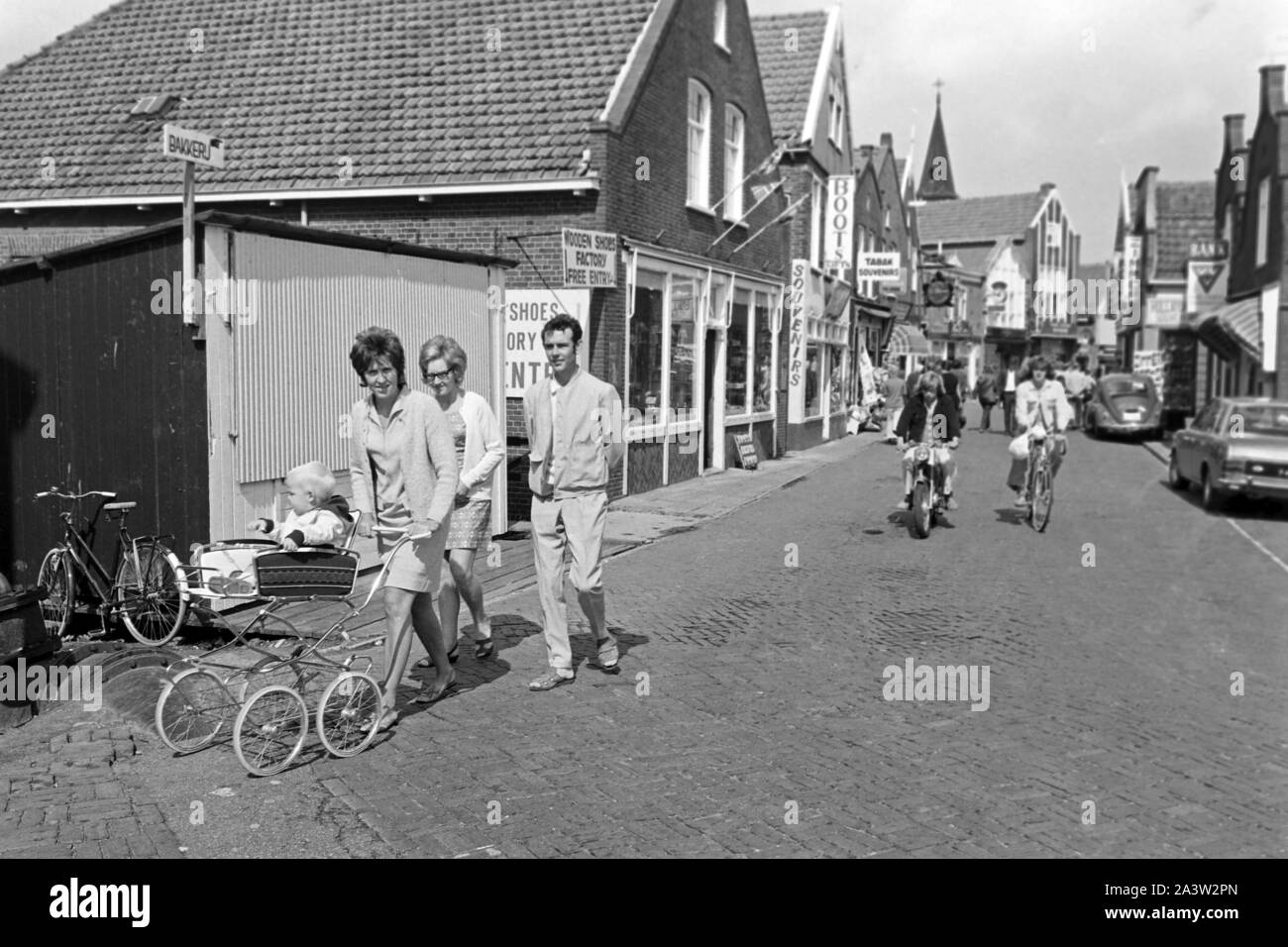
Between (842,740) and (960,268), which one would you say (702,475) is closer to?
(842,740)

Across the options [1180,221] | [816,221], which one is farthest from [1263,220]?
[1180,221]

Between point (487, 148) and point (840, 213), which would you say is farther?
point (840, 213)

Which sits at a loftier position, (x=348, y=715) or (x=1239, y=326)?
(x=1239, y=326)

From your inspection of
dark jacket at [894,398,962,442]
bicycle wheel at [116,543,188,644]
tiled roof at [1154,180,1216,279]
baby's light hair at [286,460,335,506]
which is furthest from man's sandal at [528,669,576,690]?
tiled roof at [1154,180,1216,279]

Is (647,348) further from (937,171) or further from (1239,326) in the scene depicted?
(937,171)

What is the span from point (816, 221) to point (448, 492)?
2242 centimetres

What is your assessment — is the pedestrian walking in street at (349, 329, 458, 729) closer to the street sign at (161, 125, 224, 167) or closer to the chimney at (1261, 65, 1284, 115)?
the street sign at (161, 125, 224, 167)

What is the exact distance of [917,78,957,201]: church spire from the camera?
7988 centimetres

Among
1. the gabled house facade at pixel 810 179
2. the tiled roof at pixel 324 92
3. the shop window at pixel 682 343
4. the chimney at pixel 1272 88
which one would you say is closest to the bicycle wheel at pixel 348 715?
the tiled roof at pixel 324 92

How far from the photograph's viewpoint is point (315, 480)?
5934 millimetres

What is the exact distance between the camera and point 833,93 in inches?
1082

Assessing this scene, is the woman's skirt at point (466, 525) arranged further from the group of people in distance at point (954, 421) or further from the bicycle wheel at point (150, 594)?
the group of people in distance at point (954, 421)

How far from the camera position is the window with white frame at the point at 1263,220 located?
2709cm

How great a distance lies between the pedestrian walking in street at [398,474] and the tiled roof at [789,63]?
21.0 metres
